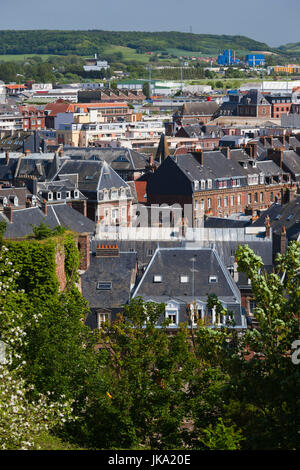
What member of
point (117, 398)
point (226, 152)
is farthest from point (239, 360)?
point (226, 152)

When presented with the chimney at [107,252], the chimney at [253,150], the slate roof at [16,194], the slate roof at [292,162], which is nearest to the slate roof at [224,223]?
the slate roof at [16,194]

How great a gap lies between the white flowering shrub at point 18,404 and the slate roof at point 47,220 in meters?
27.2

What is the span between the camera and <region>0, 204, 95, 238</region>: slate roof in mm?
63719

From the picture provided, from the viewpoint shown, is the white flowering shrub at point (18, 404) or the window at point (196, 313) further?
the window at point (196, 313)

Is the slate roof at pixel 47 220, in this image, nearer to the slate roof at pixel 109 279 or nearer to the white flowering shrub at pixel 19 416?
the slate roof at pixel 109 279

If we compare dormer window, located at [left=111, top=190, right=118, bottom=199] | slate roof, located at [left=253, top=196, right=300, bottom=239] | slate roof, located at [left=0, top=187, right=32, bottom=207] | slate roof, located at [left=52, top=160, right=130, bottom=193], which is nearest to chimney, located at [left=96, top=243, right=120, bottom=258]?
slate roof, located at [left=253, top=196, right=300, bottom=239]

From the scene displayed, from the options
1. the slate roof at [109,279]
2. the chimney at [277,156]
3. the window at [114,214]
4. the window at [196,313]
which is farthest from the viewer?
the chimney at [277,156]

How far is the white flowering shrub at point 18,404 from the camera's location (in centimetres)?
2697

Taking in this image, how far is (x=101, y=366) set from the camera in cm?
3612

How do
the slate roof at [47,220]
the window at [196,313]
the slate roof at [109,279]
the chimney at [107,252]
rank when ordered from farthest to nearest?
the slate roof at [47,220], the chimney at [107,252], the slate roof at [109,279], the window at [196,313]

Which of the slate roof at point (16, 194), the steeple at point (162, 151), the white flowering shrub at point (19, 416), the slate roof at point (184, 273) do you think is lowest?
the steeple at point (162, 151)

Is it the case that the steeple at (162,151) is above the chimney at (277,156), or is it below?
below

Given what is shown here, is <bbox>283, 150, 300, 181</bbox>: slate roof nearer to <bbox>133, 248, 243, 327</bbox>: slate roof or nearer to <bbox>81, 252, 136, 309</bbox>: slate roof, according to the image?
<bbox>81, 252, 136, 309</bbox>: slate roof

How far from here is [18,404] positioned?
28.4 meters
